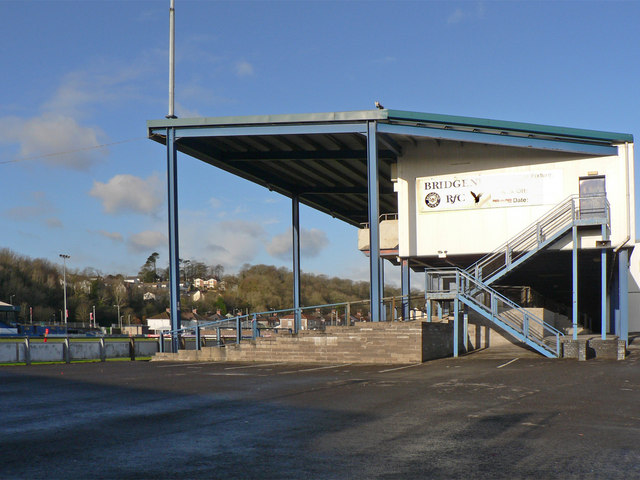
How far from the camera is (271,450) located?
7.04 metres

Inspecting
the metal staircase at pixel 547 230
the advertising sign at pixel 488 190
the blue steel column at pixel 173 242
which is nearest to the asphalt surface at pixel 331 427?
the metal staircase at pixel 547 230

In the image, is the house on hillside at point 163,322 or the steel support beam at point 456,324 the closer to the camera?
the steel support beam at point 456,324

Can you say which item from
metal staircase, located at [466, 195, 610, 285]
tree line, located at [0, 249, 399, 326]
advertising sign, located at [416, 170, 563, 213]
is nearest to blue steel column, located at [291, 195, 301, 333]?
advertising sign, located at [416, 170, 563, 213]

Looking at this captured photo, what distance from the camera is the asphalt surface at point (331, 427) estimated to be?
625 centimetres

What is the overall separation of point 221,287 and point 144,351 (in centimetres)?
13256

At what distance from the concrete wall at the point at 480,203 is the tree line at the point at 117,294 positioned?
6094 cm

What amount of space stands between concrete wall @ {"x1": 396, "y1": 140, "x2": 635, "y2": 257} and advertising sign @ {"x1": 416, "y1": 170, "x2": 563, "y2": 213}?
56 millimetres

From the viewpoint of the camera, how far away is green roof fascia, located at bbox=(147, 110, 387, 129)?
23.4 m

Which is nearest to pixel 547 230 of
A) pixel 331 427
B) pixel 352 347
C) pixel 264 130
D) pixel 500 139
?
pixel 500 139

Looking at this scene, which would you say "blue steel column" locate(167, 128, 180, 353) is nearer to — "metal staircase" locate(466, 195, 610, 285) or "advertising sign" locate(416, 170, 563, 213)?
"advertising sign" locate(416, 170, 563, 213)

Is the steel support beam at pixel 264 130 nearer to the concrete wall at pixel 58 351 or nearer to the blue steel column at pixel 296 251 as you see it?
the concrete wall at pixel 58 351

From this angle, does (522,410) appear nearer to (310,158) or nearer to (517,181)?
(517,181)

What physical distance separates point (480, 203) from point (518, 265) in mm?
3445

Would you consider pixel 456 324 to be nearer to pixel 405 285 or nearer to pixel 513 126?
pixel 513 126
